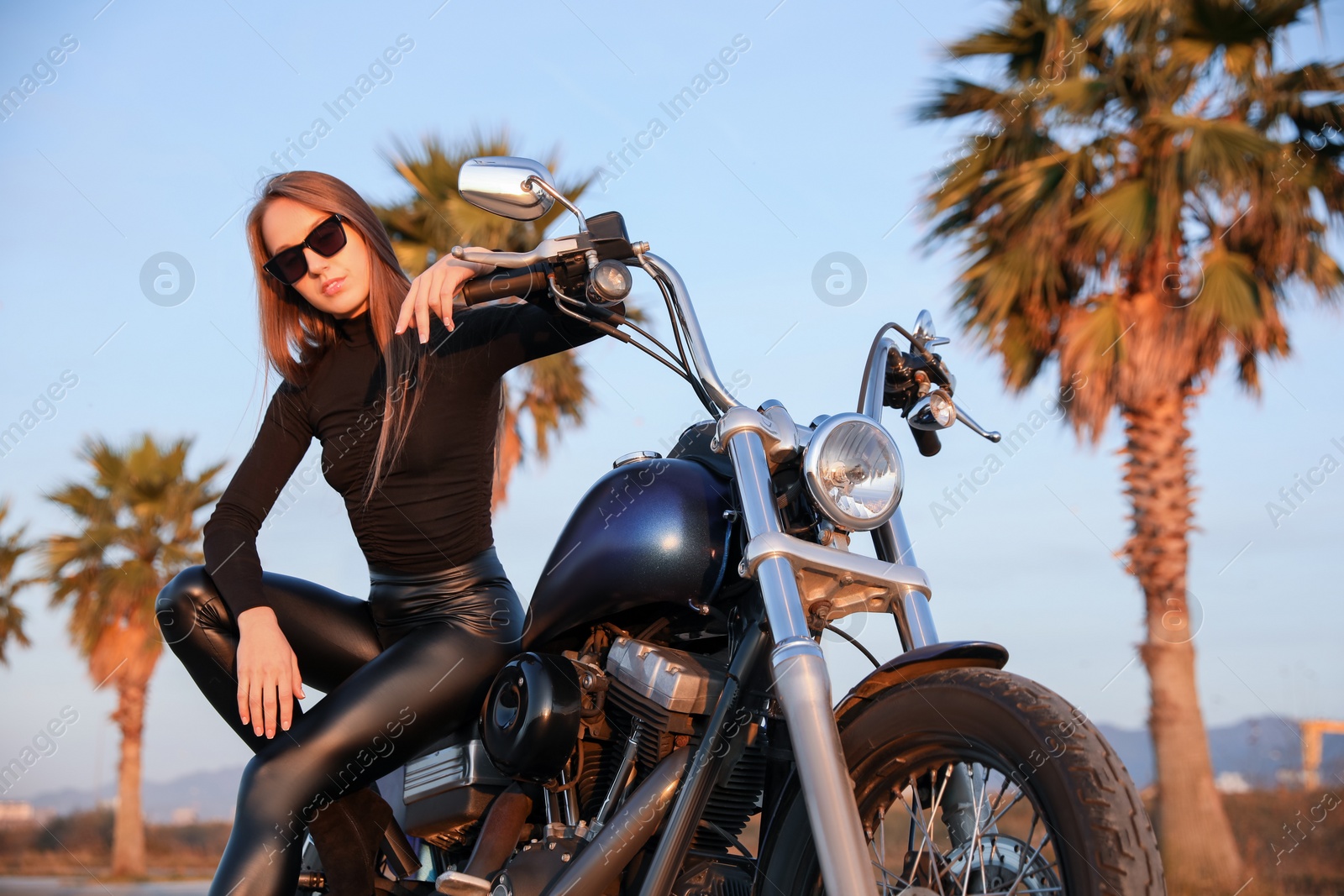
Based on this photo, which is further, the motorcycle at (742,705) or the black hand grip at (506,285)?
the black hand grip at (506,285)

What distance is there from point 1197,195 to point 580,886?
8370 millimetres

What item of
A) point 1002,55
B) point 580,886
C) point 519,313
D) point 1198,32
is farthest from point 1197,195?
point 580,886

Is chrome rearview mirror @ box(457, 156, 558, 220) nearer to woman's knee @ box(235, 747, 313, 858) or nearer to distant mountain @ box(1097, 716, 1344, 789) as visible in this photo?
woman's knee @ box(235, 747, 313, 858)

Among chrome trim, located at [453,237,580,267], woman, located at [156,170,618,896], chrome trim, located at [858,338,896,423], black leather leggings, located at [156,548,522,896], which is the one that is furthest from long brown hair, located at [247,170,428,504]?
chrome trim, located at [858,338,896,423]

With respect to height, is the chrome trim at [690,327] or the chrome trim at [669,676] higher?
the chrome trim at [690,327]

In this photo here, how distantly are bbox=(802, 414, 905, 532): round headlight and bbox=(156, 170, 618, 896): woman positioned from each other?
530 mm

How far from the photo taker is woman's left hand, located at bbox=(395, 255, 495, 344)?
1.87 meters

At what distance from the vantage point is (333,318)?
271 cm

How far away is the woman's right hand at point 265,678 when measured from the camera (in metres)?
2.17

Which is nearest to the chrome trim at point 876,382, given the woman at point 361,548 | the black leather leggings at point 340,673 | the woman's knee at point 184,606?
the woman at point 361,548

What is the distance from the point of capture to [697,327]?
193cm

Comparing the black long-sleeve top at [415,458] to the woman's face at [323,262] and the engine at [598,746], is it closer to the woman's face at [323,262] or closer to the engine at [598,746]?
the woman's face at [323,262]

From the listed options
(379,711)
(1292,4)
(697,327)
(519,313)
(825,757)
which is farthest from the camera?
(1292,4)

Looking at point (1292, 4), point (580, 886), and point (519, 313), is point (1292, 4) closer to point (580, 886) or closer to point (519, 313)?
point (519, 313)
